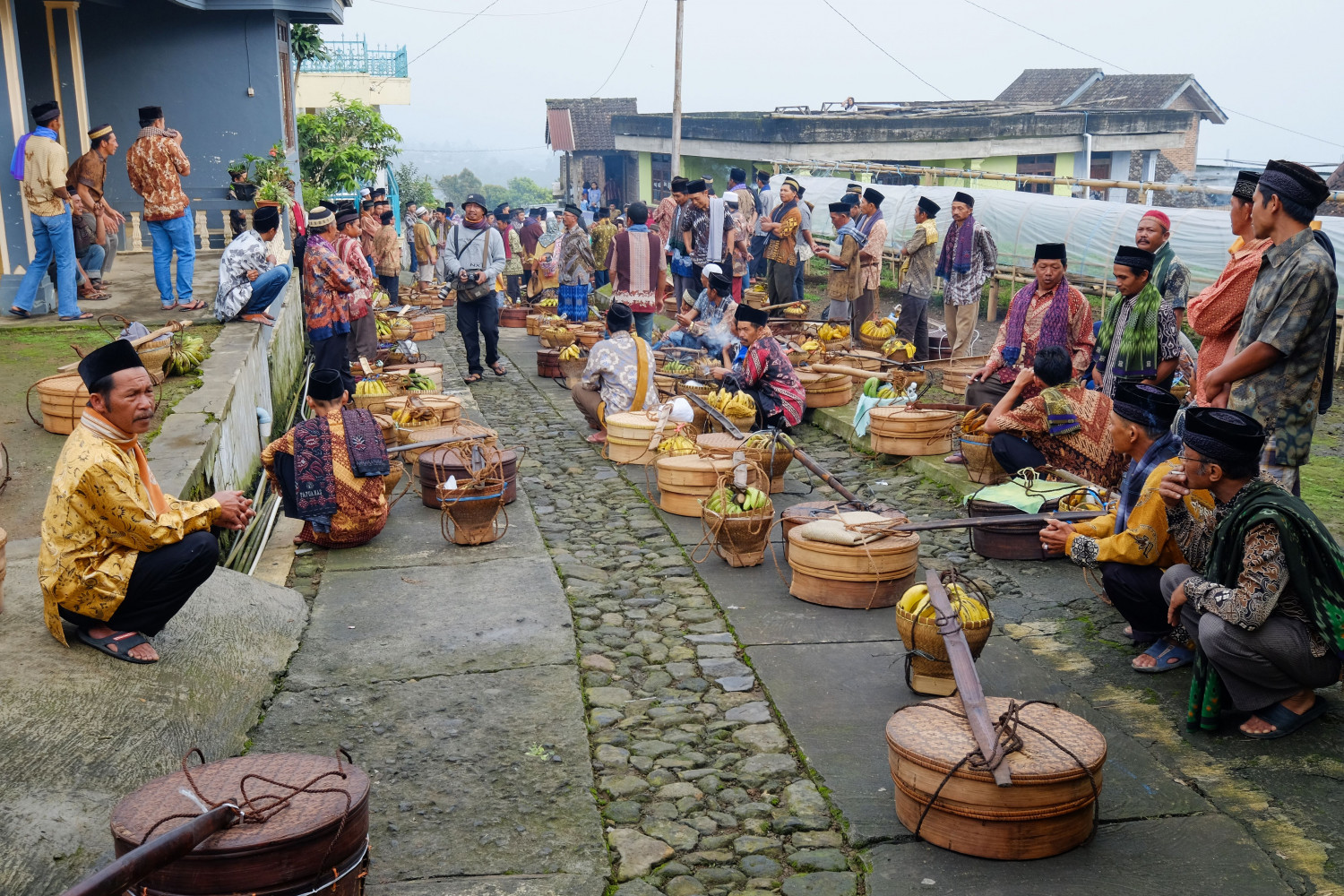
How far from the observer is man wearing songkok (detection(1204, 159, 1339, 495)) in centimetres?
512

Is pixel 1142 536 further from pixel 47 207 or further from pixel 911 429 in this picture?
pixel 47 207

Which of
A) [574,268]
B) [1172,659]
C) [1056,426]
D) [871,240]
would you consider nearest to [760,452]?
[1056,426]

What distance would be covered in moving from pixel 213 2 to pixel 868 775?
16.2 metres

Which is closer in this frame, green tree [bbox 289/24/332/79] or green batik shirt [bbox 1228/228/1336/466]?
green batik shirt [bbox 1228/228/1336/466]

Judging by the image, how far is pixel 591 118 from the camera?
4309 centimetres

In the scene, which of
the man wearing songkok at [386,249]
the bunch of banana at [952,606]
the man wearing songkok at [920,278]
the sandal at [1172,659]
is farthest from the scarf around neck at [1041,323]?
the man wearing songkok at [386,249]

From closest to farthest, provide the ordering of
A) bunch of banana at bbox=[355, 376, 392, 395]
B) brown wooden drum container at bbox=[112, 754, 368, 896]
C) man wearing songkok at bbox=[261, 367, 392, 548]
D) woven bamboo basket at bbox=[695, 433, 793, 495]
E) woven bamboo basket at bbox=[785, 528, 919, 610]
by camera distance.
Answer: brown wooden drum container at bbox=[112, 754, 368, 896] → woven bamboo basket at bbox=[785, 528, 919, 610] → man wearing songkok at bbox=[261, 367, 392, 548] → woven bamboo basket at bbox=[695, 433, 793, 495] → bunch of banana at bbox=[355, 376, 392, 395]

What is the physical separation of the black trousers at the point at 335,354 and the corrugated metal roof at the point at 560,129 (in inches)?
1300

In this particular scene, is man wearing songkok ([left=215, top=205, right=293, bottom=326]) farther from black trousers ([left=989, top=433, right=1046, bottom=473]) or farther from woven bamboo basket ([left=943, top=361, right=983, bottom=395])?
black trousers ([left=989, top=433, right=1046, bottom=473])

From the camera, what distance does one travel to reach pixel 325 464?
7.09 m

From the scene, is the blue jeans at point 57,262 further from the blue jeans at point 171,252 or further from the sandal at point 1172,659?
the sandal at point 1172,659

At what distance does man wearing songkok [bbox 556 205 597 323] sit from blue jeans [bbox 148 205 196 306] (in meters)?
5.34

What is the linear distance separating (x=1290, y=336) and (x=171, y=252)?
Answer: 9.71 meters

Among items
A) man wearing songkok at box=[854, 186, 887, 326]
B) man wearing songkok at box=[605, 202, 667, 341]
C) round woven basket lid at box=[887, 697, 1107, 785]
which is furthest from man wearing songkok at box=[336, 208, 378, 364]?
round woven basket lid at box=[887, 697, 1107, 785]
